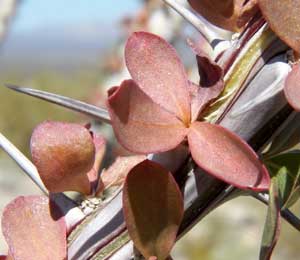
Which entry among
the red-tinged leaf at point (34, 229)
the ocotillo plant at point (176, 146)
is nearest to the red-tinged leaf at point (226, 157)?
the ocotillo plant at point (176, 146)

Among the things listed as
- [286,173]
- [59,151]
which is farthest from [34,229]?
[286,173]

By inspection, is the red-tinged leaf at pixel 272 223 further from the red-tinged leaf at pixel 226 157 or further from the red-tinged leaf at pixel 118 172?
the red-tinged leaf at pixel 118 172

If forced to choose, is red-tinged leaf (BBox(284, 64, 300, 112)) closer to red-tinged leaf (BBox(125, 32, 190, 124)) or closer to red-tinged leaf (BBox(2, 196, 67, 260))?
red-tinged leaf (BBox(125, 32, 190, 124))

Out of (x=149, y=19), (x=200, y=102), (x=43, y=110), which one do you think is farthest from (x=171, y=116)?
(x=43, y=110)

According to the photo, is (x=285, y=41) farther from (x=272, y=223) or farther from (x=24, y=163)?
(x=24, y=163)

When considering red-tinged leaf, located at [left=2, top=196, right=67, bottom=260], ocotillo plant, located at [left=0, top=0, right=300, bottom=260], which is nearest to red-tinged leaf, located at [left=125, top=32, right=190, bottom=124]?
ocotillo plant, located at [left=0, top=0, right=300, bottom=260]

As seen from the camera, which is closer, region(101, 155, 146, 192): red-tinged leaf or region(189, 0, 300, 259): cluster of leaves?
region(189, 0, 300, 259): cluster of leaves
